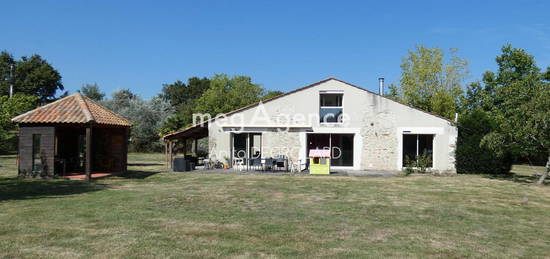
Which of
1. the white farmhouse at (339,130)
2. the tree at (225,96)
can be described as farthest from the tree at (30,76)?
the white farmhouse at (339,130)

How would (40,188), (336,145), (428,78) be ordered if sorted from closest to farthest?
(40,188), (336,145), (428,78)

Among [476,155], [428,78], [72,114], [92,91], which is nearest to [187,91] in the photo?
[92,91]

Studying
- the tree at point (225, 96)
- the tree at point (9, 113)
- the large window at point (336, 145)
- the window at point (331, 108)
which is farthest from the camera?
the tree at point (225, 96)

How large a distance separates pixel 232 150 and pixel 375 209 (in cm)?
1247

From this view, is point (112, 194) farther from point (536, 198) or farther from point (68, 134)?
point (536, 198)

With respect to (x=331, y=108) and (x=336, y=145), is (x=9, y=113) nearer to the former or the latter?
(x=331, y=108)

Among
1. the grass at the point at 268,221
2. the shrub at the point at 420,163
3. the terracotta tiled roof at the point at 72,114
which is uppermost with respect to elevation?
the terracotta tiled roof at the point at 72,114

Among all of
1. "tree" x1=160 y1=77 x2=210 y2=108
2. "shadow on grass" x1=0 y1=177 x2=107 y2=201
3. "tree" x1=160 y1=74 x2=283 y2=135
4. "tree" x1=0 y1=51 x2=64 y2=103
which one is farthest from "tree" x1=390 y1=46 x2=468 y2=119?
"tree" x1=0 y1=51 x2=64 y2=103

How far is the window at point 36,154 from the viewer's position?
1554 centimetres

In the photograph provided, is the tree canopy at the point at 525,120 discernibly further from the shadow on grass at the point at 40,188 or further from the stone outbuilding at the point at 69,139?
the stone outbuilding at the point at 69,139

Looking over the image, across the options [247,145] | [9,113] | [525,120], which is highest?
[9,113]

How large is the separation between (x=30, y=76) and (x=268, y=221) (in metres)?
54.7

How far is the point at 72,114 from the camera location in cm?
1600

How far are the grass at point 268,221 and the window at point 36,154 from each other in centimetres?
213
